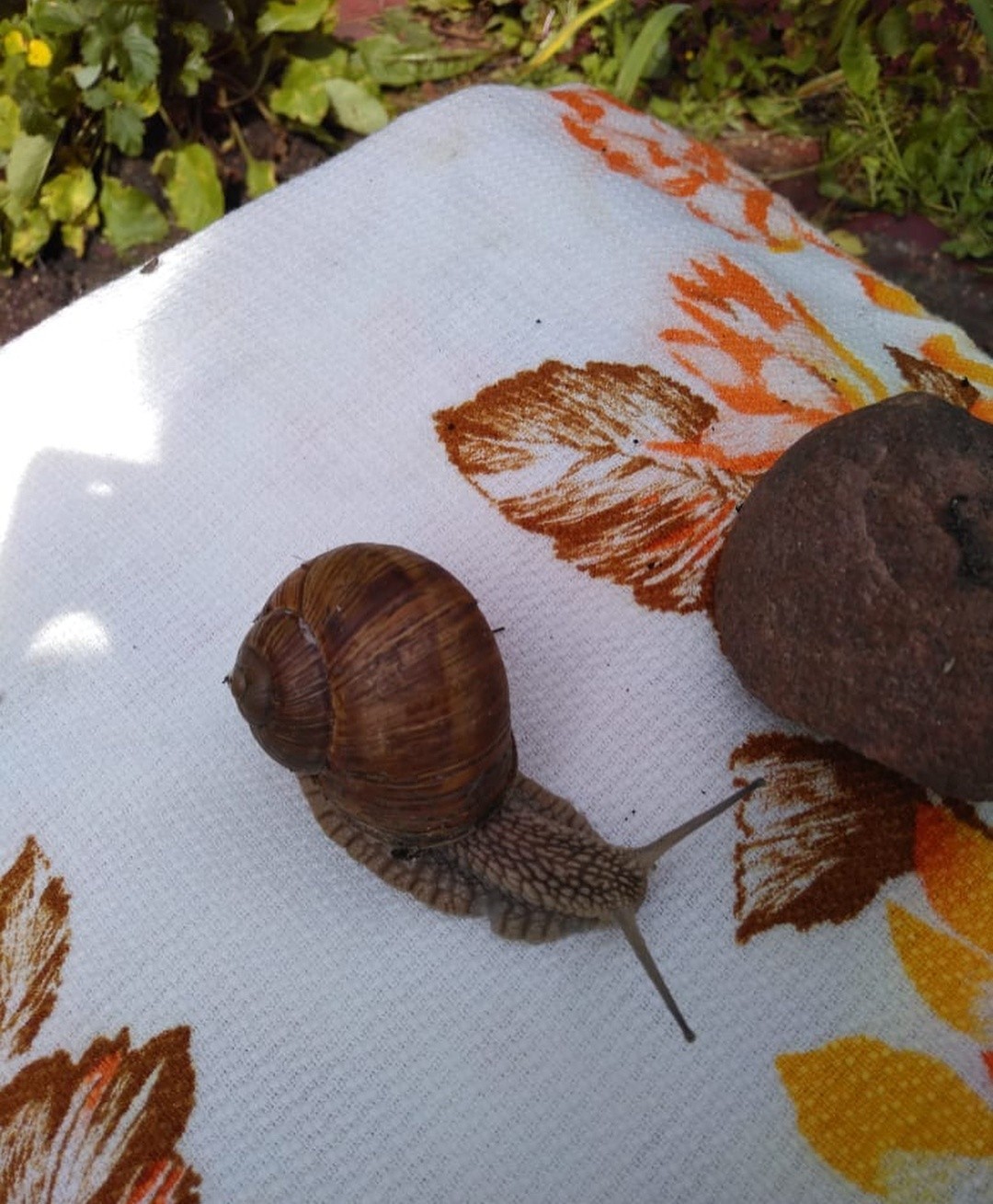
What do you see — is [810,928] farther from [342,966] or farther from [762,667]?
[342,966]

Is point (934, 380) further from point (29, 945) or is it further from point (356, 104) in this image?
point (29, 945)

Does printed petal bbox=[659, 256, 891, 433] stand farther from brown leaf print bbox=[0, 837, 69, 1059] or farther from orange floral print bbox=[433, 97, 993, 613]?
brown leaf print bbox=[0, 837, 69, 1059]

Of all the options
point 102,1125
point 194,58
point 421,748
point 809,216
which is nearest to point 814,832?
point 421,748

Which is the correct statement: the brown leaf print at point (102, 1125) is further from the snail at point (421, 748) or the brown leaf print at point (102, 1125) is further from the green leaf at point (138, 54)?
the green leaf at point (138, 54)

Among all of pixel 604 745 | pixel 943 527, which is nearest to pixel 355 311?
pixel 604 745

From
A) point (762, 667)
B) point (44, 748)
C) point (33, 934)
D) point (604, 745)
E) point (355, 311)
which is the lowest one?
point (33, 934)

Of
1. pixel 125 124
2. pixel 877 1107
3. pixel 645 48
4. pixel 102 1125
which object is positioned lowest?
pixel 102 1125
